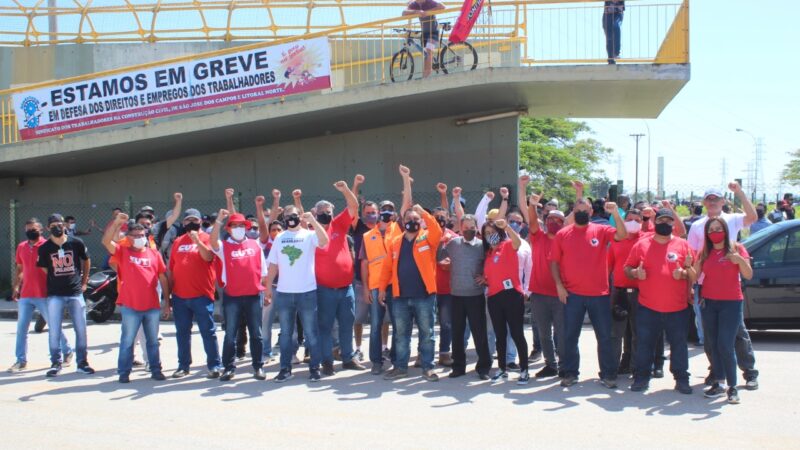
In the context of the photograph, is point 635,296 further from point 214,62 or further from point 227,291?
point 214,62

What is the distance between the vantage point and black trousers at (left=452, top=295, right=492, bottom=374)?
26.8ft

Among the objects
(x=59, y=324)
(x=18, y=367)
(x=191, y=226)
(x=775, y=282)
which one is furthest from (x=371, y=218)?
(x=775, y=282)

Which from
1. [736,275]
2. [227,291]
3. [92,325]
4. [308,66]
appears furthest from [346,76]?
[736,275]

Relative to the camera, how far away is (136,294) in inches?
326

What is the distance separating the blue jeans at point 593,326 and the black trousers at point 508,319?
45 cm

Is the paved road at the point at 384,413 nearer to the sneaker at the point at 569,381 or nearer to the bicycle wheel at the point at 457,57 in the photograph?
the sneaker at the point at 569,381

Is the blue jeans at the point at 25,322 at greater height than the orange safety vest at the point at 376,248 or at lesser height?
lesser

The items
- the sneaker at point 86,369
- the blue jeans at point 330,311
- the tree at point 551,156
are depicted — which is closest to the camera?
the blue jeans at point 330,311

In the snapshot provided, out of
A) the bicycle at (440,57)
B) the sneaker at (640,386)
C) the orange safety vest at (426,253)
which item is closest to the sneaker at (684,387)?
the sneaker at (640,386)

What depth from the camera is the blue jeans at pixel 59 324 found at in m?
8.77

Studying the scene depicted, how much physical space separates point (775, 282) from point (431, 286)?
4780mm

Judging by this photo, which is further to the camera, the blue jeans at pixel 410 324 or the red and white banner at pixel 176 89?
the red and white banner at pixel 176 89

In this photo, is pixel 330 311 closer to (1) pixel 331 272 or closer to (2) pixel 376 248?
(1) pixel 331 272

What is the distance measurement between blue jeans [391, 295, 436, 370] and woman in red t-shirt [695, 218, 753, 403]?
2.77 m
